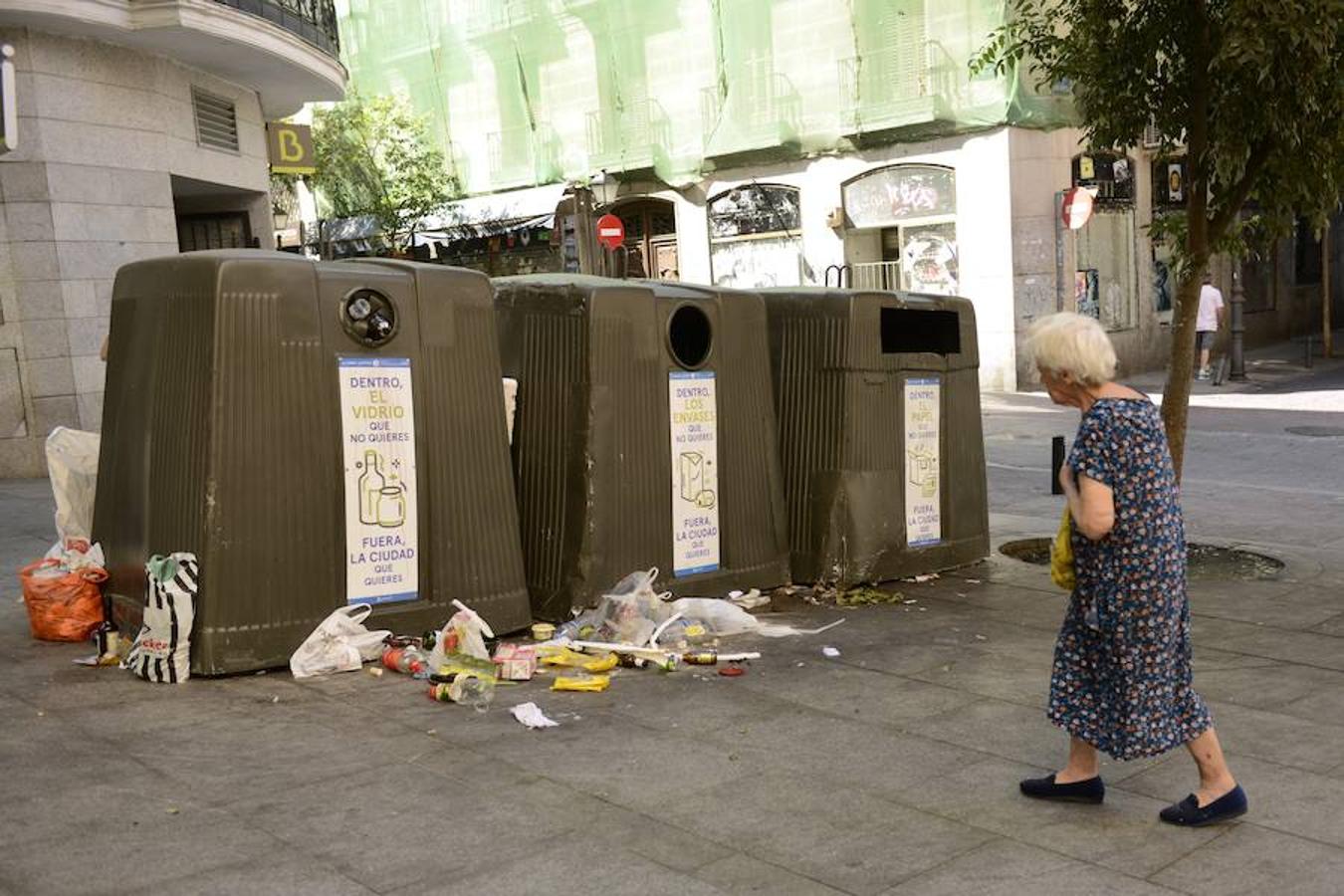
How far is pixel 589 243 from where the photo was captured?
2430cm

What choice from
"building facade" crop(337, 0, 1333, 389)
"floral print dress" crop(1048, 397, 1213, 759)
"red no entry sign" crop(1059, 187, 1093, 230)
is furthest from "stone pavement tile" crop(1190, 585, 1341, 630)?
"red no entry sign" crop(1059, 187, 1093, 230)

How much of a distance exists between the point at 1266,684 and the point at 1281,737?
0.70 metres

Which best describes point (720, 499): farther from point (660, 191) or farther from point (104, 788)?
point (660, 191)

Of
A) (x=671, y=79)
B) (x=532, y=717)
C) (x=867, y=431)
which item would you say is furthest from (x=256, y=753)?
(x=671, y=79)

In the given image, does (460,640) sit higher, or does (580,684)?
(460,640)

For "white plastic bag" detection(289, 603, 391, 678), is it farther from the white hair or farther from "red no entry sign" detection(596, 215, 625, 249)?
"red no entry sign" detection(596, 215, 625, 249)

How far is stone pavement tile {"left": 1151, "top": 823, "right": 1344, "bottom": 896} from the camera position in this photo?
321cm

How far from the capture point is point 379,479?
17.6 feet

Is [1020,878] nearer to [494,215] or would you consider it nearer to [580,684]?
[580,684]

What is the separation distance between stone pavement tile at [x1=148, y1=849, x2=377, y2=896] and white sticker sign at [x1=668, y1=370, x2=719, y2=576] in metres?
3.08

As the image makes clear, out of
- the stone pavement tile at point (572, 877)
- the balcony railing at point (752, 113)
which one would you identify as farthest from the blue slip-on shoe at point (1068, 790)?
the balcony railing at point (752, 113)

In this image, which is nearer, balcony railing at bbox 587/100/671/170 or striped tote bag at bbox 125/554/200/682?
striped tote bag at bbox 125/554/200/682

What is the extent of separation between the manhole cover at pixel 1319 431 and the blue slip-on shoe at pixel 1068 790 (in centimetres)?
1110

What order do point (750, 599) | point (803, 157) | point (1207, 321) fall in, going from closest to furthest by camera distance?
point (750, 599) → point (1207, 321) → point (803, 157)
